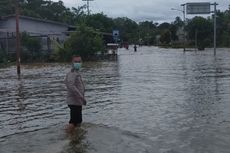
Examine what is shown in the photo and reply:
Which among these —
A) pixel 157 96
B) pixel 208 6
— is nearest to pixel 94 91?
pixel 157 96

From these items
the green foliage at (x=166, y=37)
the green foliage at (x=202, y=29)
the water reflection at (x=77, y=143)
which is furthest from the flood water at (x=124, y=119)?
the green foliage at (x=166, y=37)

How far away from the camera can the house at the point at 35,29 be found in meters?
55.2

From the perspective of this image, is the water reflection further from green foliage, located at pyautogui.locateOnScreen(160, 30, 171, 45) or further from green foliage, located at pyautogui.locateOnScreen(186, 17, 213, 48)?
green foliage, located at pyautogui.locateOnScreen(160, 30, 171, 45)

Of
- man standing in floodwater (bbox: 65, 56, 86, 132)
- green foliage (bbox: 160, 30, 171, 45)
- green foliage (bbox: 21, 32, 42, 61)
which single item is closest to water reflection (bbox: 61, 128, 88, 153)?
man standing in floodwater (bbox: 65, 56, 86, 132)

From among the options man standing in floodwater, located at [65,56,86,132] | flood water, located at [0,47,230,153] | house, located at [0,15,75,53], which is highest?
house, located at [0,15,75,53]

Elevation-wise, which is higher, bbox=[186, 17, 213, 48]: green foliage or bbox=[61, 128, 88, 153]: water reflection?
bbox=[186, 17, 213, 48]: green foliage

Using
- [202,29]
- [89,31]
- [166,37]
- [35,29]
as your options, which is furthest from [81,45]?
[166,37]

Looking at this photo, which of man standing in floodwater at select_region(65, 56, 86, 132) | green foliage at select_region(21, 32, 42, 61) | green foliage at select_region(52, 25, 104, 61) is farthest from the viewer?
green foliage at select_region(52, 25, 104, 61)

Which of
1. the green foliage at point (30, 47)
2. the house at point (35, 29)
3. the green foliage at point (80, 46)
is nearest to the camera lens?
the green foliage at point (30, 47)

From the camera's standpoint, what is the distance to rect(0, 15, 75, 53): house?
181 ft

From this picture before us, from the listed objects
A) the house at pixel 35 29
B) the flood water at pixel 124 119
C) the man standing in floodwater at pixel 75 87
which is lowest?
the flood water at pixel 124 119

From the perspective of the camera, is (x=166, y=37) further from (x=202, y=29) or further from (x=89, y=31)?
(x=89, y=31)

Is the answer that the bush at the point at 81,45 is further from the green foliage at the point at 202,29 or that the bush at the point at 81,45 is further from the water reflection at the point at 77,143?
the green foliage at the point at 202,29

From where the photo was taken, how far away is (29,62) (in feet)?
166
